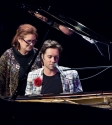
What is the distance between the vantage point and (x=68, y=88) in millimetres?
2939

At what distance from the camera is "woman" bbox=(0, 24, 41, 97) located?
2.98 m

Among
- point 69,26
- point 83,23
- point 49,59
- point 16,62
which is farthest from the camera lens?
point 83,23

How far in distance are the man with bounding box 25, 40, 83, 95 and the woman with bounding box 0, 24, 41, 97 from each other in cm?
8

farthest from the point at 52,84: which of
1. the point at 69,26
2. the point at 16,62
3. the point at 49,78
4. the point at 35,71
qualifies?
the point at 69,26

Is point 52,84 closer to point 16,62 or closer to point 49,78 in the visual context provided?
point 49,78

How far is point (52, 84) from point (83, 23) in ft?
3.03

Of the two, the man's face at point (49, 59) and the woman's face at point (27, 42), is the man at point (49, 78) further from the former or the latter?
the woman's face at point (27, 42)

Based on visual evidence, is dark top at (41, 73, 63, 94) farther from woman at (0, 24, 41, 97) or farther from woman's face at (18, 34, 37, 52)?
woman's face at (18, 34, 37, 52)

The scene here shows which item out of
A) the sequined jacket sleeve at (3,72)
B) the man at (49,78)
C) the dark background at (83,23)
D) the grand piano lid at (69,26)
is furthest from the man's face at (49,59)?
the grand piano lid at (69,26)

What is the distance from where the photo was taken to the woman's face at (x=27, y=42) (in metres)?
3.03

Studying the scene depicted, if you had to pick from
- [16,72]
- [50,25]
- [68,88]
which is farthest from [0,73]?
[50,25]

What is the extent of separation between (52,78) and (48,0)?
109cm

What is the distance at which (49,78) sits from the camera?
2990mm

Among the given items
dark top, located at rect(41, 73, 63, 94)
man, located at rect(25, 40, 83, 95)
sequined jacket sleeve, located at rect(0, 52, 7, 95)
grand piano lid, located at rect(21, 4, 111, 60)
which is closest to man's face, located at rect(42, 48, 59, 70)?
man, located at rect(25, 40, 83, 95)
